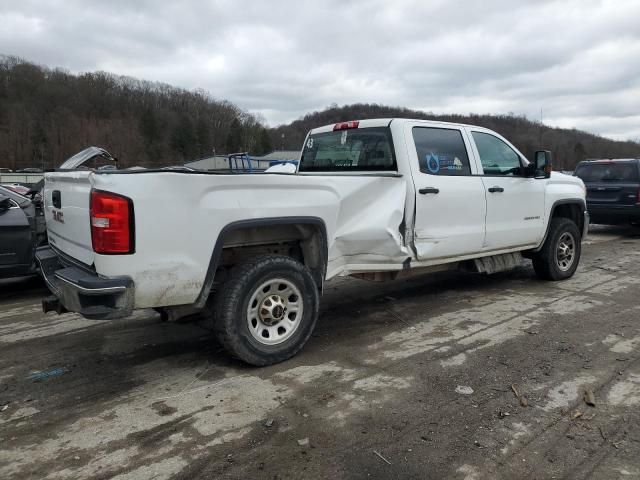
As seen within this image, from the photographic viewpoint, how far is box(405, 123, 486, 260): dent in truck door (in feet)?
16.6

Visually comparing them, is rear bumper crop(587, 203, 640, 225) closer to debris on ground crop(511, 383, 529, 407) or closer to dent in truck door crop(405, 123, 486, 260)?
dent in truck door crop(405, 123, 486, 260)

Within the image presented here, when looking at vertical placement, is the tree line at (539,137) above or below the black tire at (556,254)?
above

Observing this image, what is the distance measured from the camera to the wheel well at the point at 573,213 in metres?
7.21

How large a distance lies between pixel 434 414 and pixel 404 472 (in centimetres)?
67

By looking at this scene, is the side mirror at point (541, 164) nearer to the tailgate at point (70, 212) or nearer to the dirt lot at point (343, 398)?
the dirt lot at point (343, 398)

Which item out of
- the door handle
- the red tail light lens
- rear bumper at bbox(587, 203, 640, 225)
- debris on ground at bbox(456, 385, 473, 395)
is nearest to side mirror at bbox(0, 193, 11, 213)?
the door handle

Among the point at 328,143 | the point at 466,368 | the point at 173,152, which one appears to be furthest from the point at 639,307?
the point at 173,152

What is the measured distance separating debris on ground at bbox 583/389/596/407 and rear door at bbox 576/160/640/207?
33.0ft

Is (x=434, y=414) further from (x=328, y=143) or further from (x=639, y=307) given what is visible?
(x=639, y=307)

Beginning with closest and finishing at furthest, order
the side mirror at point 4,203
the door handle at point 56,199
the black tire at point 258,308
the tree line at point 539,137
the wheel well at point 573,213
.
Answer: the black tire at point 258,308, the door handle at point 56,199, the side mirror at point 4,203, the wheel well at point 573,213, the tree line at point 539,137

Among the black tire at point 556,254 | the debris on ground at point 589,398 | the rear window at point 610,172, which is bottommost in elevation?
the debris on ground at point 589,398

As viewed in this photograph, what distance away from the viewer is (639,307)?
583cm

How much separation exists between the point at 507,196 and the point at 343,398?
359cm

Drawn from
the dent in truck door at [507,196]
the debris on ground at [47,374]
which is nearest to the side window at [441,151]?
the dent in truck door at [507,196]
